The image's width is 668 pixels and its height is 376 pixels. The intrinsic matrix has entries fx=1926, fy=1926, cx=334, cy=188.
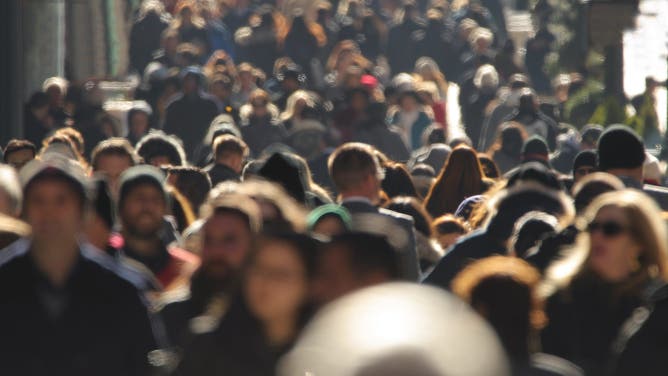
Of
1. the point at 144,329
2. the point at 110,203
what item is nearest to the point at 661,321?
the point at 144,329

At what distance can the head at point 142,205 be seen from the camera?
7723 millimetres

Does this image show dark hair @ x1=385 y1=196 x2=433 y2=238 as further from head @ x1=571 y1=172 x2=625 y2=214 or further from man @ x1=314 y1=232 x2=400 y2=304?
man @ x1=314 y1=232 x2=400 y2=304

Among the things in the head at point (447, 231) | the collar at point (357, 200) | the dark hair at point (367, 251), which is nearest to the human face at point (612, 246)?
the dark hair at point (367, 251)

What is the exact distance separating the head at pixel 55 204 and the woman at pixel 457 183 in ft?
17.7

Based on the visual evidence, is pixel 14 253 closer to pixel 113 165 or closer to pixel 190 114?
pixel 113 165

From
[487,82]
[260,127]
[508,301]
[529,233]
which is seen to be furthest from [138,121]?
[508,301]

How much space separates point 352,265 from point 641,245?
1377mm

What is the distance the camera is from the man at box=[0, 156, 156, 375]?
18.6ft

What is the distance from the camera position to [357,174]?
9008mm

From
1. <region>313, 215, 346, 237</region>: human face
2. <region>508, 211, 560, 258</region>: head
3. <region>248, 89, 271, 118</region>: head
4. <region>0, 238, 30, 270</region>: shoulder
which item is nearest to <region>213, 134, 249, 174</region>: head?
<region>508, 211, 560, 258</region>: head

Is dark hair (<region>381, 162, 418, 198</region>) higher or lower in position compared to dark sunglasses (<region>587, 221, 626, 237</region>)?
lower

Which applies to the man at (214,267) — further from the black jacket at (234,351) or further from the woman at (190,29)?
the woman at (190,29)

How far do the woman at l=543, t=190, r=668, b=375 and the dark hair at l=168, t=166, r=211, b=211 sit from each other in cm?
417

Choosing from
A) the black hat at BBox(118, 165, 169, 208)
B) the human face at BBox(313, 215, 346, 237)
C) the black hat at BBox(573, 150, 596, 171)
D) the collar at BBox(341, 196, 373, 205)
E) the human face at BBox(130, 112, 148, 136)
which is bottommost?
the human face at BBox(130, 112, 148, 136)
